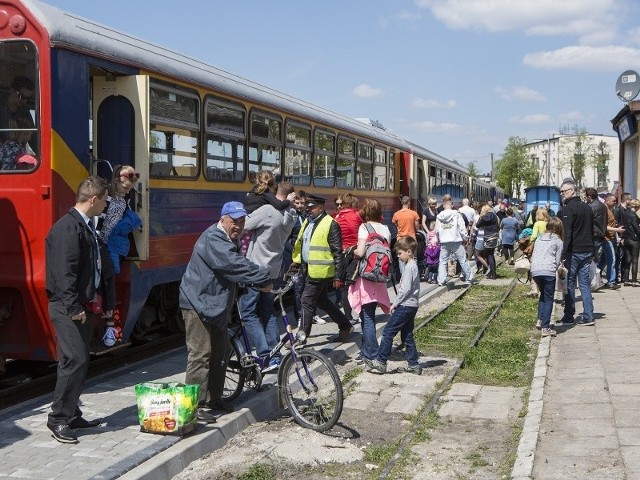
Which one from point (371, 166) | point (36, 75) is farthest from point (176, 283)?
point (371, 166)

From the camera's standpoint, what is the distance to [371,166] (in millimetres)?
18094

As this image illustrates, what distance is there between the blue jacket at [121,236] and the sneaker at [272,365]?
1662mm

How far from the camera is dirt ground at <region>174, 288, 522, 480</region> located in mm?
5883

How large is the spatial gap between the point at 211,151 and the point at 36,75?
9.60ft

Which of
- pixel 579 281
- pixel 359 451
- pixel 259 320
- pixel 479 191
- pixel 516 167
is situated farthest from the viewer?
pixel 516 167

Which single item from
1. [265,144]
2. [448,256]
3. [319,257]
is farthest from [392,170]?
[319,257]

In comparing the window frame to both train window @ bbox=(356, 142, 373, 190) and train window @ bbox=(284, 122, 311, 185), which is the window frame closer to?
train window @ bbox=(284, 122, 311, 185)

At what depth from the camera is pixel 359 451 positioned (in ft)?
21.0

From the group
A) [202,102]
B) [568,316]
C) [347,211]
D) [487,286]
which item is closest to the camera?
[202,102]

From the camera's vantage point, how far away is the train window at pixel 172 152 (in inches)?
342

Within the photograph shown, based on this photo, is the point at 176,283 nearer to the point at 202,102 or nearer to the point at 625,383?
the point at 202,102

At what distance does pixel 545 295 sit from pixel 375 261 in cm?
329

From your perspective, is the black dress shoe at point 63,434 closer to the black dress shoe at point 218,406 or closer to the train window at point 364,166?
the black dress shoe at point 218,406

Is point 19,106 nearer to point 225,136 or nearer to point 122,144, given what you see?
point 122,144
